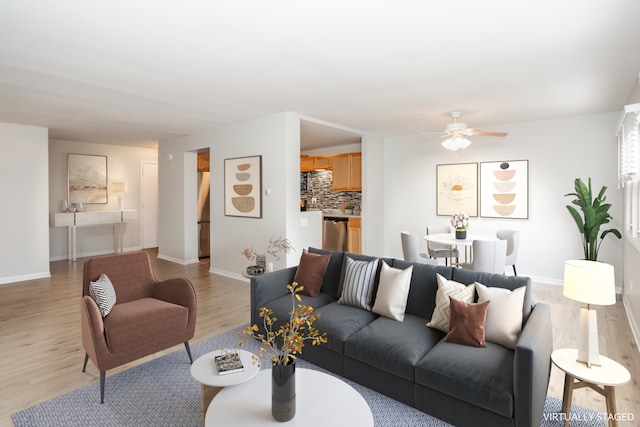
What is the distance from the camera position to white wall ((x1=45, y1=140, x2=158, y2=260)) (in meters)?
7.43

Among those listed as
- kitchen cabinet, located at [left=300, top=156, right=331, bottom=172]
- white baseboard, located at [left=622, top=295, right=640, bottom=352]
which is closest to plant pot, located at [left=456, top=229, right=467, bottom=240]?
white baseboard, located at [left=622, top=295, right=640, bottom=352]

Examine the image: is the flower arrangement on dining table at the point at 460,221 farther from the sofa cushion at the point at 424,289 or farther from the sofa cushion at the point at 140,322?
the sofa cushion at the point at 140,322

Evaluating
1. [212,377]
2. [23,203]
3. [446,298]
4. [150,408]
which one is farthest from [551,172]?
[23,203]

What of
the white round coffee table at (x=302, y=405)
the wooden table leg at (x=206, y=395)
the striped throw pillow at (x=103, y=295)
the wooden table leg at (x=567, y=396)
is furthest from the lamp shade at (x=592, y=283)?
the striped throw pillow at (x=103, y=295)

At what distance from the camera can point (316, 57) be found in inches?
119

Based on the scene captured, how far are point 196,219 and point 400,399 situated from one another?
5836mm

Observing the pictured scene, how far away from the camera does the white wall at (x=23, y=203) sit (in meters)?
5.65

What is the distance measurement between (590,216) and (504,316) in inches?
134

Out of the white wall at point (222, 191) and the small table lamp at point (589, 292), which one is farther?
the white wall at point (222, 191)

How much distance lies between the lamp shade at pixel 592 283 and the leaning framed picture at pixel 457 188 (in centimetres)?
423

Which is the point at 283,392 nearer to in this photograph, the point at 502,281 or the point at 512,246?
the point at 502,281

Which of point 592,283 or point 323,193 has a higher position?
point 323,193

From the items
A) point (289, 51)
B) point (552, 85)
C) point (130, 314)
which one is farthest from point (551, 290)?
point (130, 314)

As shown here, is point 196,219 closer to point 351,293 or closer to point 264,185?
point 264,185
